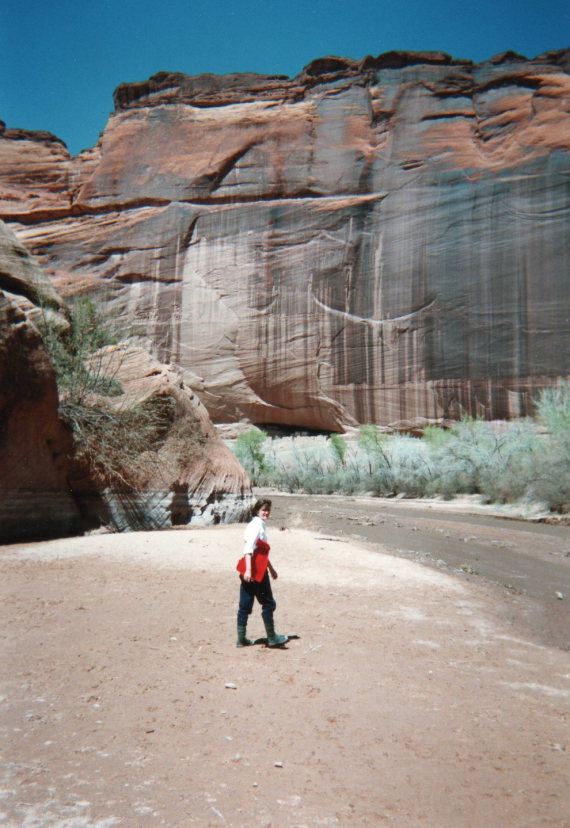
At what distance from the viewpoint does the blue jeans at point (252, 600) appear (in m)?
4.40

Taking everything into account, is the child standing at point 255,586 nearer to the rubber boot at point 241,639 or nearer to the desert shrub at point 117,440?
the rubber boot at point 241,639

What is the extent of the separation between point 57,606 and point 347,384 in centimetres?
2794

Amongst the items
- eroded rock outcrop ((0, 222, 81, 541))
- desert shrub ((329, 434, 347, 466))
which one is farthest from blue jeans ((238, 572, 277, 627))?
desert shrub ((329, 434, 347, 466))

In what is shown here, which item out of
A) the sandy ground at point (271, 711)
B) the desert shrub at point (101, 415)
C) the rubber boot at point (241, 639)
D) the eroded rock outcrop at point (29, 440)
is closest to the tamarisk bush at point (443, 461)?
the desert shrub at point (101, 415)

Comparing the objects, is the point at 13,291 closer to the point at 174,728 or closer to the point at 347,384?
the point at 174,728

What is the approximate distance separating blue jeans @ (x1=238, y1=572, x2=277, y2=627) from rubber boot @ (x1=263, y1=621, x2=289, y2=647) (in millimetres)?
23

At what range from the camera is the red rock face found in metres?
30.0

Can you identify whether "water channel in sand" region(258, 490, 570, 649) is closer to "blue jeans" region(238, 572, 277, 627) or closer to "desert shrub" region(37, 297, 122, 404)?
"blue jeans" region(238, 572, 277, 627)

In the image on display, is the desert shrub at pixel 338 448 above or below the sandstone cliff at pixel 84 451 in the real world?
above

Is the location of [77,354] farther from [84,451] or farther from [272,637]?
[272,637]

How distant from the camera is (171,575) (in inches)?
255

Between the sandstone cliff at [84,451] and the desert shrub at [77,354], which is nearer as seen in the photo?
the sandstone cliff at [84,451]

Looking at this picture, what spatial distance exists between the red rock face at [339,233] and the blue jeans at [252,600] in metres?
27.2

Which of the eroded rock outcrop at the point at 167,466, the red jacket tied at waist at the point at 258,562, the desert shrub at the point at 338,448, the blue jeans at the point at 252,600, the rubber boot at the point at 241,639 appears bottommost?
the rubber boot at the point at 241,639
